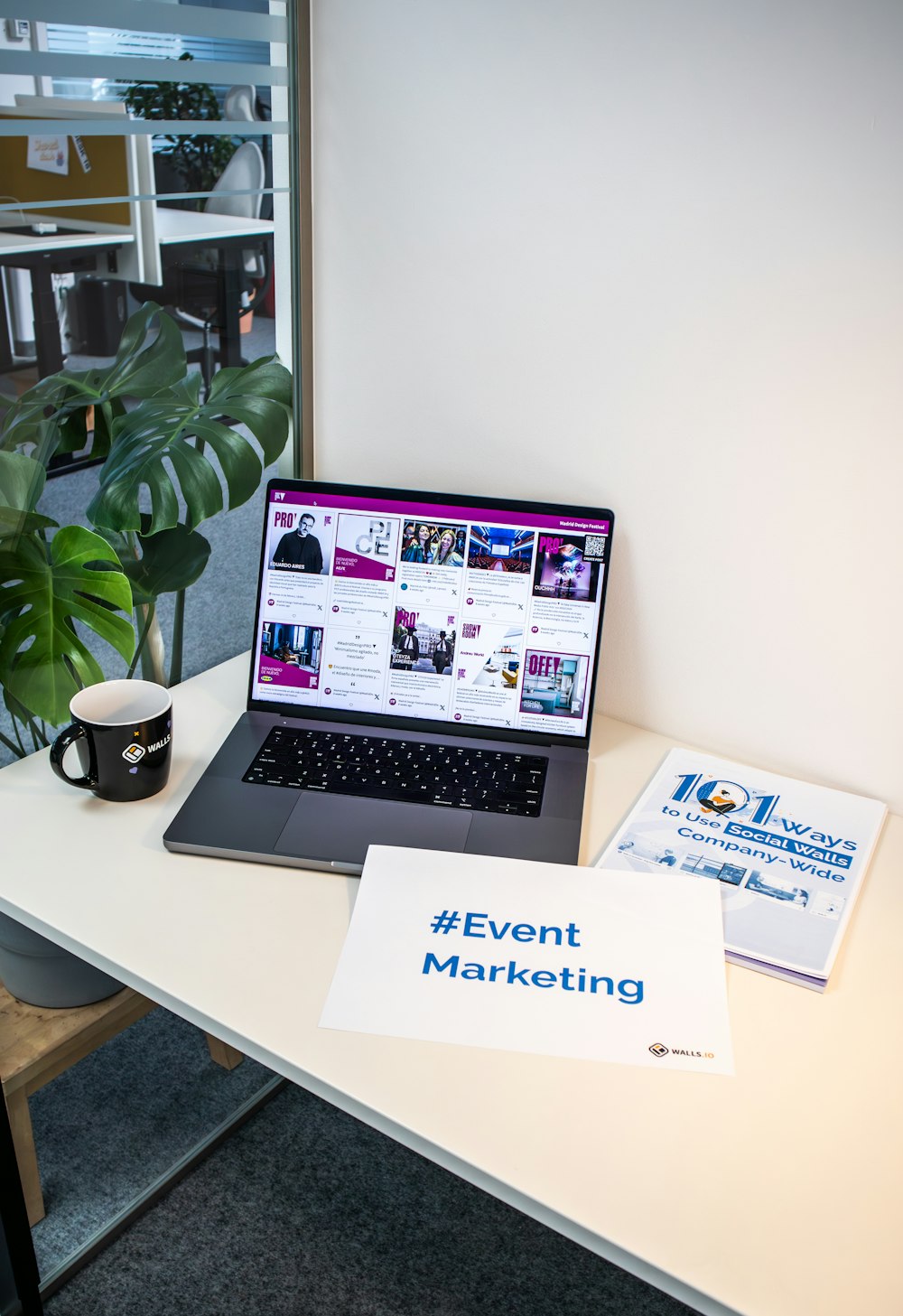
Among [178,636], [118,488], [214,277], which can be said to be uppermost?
[214,277]

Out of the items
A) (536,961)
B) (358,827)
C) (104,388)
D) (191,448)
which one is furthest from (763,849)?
(104,388)

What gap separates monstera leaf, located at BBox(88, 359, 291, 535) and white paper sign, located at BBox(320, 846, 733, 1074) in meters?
0.49

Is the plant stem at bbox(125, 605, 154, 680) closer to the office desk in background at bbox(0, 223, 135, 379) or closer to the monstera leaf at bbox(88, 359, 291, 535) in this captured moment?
the monstera leaf at bbox(88, 359, 291, 535)

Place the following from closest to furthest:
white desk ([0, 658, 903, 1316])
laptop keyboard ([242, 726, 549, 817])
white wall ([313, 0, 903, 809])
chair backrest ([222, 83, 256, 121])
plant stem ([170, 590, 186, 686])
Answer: white desk ([0, 658, 903, 1316]) → white wall ([313, 0, 903, 809]) → laptop keyboard ([242, 726, 549, 817]) → chair backrest ([222, 83, 256, 121]) → plant stem ([170, 590, 186, 686])

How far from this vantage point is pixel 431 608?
1.10 meters

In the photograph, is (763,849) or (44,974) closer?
(763,849)

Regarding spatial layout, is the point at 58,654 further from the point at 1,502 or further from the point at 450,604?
the point at 450,604

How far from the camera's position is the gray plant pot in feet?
3.74

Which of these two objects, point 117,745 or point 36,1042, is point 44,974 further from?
point 117,745

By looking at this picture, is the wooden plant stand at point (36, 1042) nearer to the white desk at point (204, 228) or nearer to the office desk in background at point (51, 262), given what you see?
the office desk in background at point (51, 262)

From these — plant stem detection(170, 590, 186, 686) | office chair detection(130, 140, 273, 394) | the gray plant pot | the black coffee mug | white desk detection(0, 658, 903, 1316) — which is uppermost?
office chair detection(130, 140, 273, 394)

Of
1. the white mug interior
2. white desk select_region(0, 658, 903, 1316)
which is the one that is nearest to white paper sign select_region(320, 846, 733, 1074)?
white desk select_region(0, 658, 903, 1316)

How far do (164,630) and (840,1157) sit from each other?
1.09 m

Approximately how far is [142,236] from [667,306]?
58 centimetres
